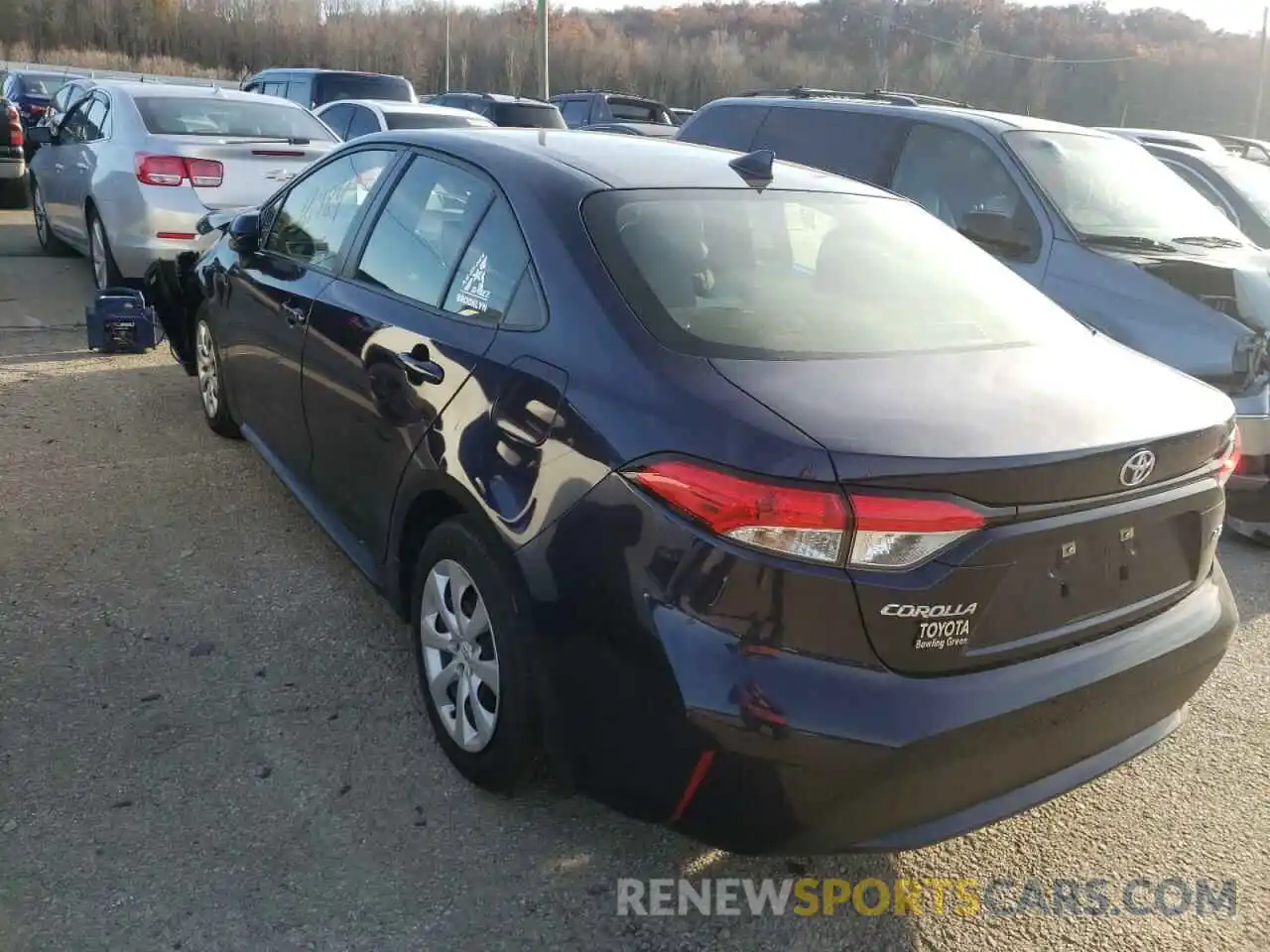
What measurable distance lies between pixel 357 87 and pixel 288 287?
1267 centimetres

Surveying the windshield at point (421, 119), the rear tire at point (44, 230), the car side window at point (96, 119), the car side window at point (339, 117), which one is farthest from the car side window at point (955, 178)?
the car side window at point (339, 117)

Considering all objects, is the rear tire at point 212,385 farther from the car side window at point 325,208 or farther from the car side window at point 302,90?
the car side window at point 302,90

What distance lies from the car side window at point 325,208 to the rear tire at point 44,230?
6.74 m

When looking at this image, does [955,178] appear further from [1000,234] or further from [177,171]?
[177,171]

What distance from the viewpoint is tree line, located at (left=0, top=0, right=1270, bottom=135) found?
59.9 meters

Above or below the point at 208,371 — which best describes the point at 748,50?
above

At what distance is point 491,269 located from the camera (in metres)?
2.92

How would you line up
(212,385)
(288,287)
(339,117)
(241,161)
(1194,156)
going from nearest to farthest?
(288,287)
(212,385)
(241,161)
(1194,156)
(339,117)

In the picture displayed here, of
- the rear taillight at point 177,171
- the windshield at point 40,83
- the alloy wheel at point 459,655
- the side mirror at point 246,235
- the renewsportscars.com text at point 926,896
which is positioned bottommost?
the renewsportscars.com text at point 926,896

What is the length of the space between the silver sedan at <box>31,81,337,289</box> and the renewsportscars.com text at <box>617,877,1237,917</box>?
611cm

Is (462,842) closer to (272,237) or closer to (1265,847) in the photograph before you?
(1265,847)

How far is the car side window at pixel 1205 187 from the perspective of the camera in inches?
306

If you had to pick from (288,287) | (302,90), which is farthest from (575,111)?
(288,287)

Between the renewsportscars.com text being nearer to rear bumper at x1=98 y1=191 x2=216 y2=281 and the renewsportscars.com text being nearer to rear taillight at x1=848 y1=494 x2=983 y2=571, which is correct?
rear taillight at x1=848 y1=494 x2=983 y2=571
